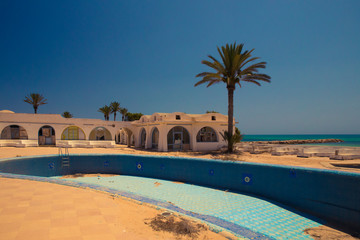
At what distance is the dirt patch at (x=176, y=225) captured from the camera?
11.4 ft

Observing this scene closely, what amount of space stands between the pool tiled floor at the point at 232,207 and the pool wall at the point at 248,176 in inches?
21.6

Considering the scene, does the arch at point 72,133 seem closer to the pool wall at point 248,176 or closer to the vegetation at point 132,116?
the pool wall at point 248,176

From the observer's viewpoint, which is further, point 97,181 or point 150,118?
point 150,118

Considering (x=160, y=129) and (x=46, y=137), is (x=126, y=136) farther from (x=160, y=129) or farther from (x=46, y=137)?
(x=160, y=129)

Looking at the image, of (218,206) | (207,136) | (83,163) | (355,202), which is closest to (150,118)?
(207,136)

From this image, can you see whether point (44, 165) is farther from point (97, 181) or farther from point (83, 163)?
point (97, 181)

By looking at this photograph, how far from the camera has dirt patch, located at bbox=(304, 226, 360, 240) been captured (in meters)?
5.77

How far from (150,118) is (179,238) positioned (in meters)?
21.8

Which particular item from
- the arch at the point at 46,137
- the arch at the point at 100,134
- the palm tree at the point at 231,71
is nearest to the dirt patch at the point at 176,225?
the palm tree at the point at 231,71

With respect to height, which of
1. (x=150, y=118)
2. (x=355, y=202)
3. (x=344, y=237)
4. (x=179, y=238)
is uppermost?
(x=150, y=118)

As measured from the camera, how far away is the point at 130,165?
1299cm

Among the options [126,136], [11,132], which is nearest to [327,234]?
[126,136]

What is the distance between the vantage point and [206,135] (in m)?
23.8

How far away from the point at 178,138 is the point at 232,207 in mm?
16034
